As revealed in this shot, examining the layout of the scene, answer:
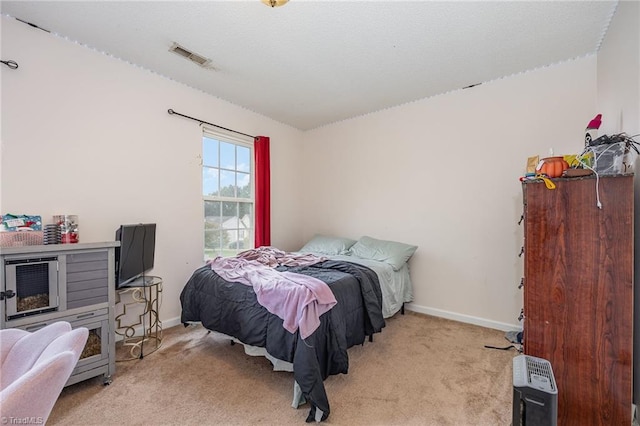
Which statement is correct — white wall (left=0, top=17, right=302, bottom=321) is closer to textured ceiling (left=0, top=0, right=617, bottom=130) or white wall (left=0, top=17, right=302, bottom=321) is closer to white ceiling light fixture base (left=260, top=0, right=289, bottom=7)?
textured ceiling (left=0, top=0, right=617, bottom=130)

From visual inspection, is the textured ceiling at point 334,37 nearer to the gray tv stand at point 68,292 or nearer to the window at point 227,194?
the window at point 227,194

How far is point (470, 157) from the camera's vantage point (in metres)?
3.16

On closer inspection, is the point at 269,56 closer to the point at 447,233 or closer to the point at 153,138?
the point at 153,138

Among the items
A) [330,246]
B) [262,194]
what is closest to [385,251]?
[330,246]

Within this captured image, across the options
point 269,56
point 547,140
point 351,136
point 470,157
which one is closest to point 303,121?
point 351,136

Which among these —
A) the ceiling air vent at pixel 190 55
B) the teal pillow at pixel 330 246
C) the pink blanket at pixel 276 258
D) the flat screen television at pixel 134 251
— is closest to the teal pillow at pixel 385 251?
the teal pillow at pixel 330 246

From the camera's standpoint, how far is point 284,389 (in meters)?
1.95

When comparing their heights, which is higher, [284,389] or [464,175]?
[464,175]

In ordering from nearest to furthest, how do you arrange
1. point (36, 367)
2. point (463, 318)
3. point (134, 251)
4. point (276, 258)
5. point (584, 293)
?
1. point (36, 367)
2. point (584, 293)
3. point (134, 251)
4. point (276, 258)
5. point (463, 318)

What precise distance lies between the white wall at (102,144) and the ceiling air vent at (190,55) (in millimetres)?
559

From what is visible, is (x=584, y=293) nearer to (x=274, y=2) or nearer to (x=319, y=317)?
(x=319, y=317)

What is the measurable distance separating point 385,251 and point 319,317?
1.70m

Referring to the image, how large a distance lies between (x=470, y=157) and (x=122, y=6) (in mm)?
3419

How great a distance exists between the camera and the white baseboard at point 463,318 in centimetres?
291
